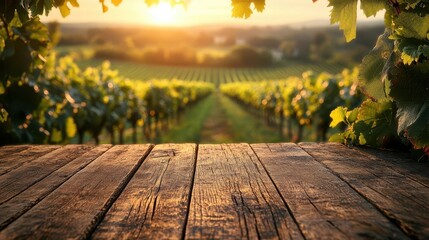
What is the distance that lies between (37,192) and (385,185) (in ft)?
4.88

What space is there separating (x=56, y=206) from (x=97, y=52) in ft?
404

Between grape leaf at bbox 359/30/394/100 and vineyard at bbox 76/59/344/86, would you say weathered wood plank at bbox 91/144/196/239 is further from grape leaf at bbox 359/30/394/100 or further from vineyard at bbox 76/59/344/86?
vineyard at bbox 76/59/344/86

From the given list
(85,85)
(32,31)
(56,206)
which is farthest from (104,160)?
(85,85)

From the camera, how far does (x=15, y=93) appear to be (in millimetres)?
4309

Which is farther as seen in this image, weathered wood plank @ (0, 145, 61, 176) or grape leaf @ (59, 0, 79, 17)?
grape leaf @ (59, 0, 79, 17)

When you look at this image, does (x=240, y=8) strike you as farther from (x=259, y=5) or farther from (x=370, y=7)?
(x=370, y=7)

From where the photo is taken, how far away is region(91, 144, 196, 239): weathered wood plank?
144cm

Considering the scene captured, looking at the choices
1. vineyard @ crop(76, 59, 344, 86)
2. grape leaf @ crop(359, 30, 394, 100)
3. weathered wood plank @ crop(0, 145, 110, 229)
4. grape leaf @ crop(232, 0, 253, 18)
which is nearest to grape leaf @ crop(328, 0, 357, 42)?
grape leaf @ crop(359, 30, 394, 100)

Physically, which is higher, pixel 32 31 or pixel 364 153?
pixel 32 31

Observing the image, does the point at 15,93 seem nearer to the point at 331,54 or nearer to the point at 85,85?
the point at 85,85

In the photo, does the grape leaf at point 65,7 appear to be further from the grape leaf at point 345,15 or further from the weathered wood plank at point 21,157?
the grape leaf at point 345,15

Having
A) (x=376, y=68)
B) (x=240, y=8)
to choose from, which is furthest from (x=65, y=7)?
(x=376, y=68)

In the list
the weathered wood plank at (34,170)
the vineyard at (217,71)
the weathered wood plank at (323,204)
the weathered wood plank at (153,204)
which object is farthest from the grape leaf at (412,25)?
the vineyard at (217,71)

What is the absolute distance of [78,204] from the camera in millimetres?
1724
